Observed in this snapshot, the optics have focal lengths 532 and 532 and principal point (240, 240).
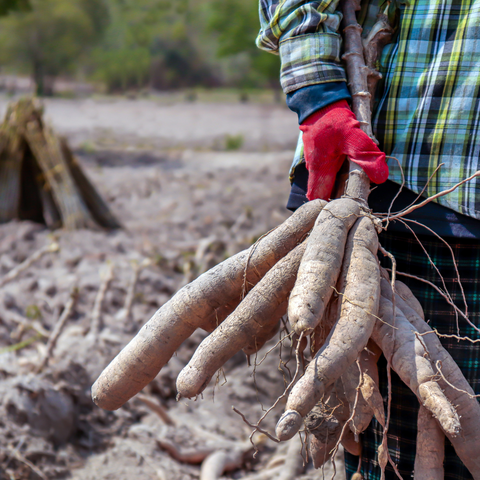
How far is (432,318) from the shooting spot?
1.40 metres

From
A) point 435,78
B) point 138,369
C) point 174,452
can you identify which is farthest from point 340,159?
point 174,452

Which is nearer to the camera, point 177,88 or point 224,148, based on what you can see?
point 224,148

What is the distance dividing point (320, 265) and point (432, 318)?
0.42 metres

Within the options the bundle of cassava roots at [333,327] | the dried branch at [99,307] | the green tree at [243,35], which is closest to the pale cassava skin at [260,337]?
the bundle of cassava roots at [333,327]

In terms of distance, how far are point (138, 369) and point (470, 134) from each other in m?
0.98

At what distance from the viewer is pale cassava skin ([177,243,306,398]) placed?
123 cm

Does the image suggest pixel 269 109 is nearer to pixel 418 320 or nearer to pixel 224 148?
pixel 224 148

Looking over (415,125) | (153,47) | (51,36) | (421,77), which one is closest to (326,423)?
(415,125)

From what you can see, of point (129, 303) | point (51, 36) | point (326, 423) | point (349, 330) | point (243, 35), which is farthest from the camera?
point (51, 36)

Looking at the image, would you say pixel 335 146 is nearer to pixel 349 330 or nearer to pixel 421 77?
pixel 421 77

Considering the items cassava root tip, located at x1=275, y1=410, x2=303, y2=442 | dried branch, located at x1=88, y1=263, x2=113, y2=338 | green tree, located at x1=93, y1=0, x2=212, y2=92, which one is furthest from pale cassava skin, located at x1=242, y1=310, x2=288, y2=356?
green tree, located at x1=93, y1=0, x2=212, y2=92

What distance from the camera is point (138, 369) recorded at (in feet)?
4.41

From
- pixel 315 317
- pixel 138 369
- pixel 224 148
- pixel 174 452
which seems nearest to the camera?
pixel 315 317

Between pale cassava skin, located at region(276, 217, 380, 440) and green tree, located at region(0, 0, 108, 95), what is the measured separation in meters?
10.2
